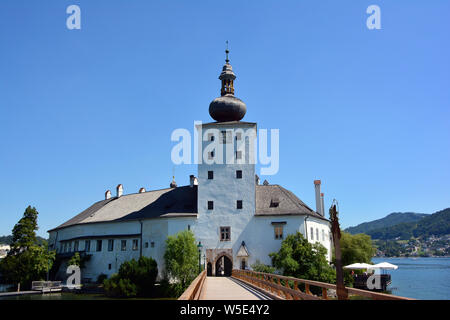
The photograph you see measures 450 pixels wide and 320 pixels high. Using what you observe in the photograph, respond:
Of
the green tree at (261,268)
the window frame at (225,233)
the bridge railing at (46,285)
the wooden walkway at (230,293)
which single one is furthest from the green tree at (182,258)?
the wooden walkway at (230,293)

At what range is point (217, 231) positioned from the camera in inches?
1706

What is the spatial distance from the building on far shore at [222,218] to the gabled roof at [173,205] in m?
0.12

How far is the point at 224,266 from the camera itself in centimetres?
4466

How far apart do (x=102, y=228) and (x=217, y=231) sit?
1773 centimetres

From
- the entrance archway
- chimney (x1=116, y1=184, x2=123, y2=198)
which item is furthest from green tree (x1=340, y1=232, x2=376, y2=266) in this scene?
chimney (x1=116, y1=184, x2=123, y2=198)

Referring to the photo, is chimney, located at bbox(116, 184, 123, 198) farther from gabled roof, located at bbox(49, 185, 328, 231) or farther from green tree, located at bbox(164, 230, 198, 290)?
green tree, located at bbox(164, 230, 198, 290)

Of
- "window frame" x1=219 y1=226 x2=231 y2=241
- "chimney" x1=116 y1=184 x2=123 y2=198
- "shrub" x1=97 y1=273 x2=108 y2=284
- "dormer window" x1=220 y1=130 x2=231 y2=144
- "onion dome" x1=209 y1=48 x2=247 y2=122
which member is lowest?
"shrub" x1=97 y1=273 x2=108 y2=284

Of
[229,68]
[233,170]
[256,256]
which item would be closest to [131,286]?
[256,256]

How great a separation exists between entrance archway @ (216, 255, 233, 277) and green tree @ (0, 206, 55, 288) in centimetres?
2433

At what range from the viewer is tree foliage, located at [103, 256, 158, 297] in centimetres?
4175

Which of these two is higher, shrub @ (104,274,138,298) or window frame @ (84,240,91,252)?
window frame @ (84,240,91,252)

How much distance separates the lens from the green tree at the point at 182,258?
134 feet

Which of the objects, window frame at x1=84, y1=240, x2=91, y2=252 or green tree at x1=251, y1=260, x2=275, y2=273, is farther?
window frame at x1=84, y1=240, x2=91, y2=252

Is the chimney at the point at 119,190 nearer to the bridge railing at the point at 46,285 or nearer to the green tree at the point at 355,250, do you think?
the bridge railing at the point at 46,285
